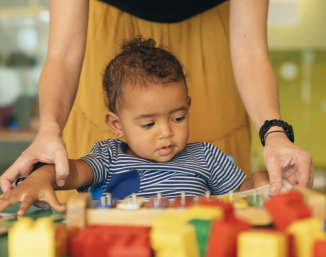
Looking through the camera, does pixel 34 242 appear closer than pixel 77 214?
Yes

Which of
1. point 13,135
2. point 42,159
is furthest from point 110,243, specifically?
point 13,135

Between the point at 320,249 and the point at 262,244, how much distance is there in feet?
0.20

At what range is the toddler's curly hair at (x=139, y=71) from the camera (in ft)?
4.28

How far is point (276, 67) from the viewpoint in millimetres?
4859

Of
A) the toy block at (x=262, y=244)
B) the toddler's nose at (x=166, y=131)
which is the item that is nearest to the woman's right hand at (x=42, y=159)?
the toddler's nose at (x=166, y=131)

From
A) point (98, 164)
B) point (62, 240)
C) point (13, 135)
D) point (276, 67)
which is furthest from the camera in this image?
point (276, 67)

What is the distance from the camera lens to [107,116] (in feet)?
4.61

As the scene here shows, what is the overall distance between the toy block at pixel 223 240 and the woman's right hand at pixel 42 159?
497 mm

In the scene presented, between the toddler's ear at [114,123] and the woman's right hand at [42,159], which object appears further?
the toddler's ear at [114,123]

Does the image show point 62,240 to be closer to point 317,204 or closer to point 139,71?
point 317,204

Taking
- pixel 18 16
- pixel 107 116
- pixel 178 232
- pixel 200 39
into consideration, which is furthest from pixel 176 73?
pixel 18 16

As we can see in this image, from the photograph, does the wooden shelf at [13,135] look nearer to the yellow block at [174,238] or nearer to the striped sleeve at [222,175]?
the striped sleeve at [222,175]

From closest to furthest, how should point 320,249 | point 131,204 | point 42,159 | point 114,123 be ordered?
point 320,249
point 131,204
point 42,159
point 114,123

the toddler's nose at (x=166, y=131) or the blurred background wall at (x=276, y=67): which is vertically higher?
the blurred background wall at (x=276, y=67)
